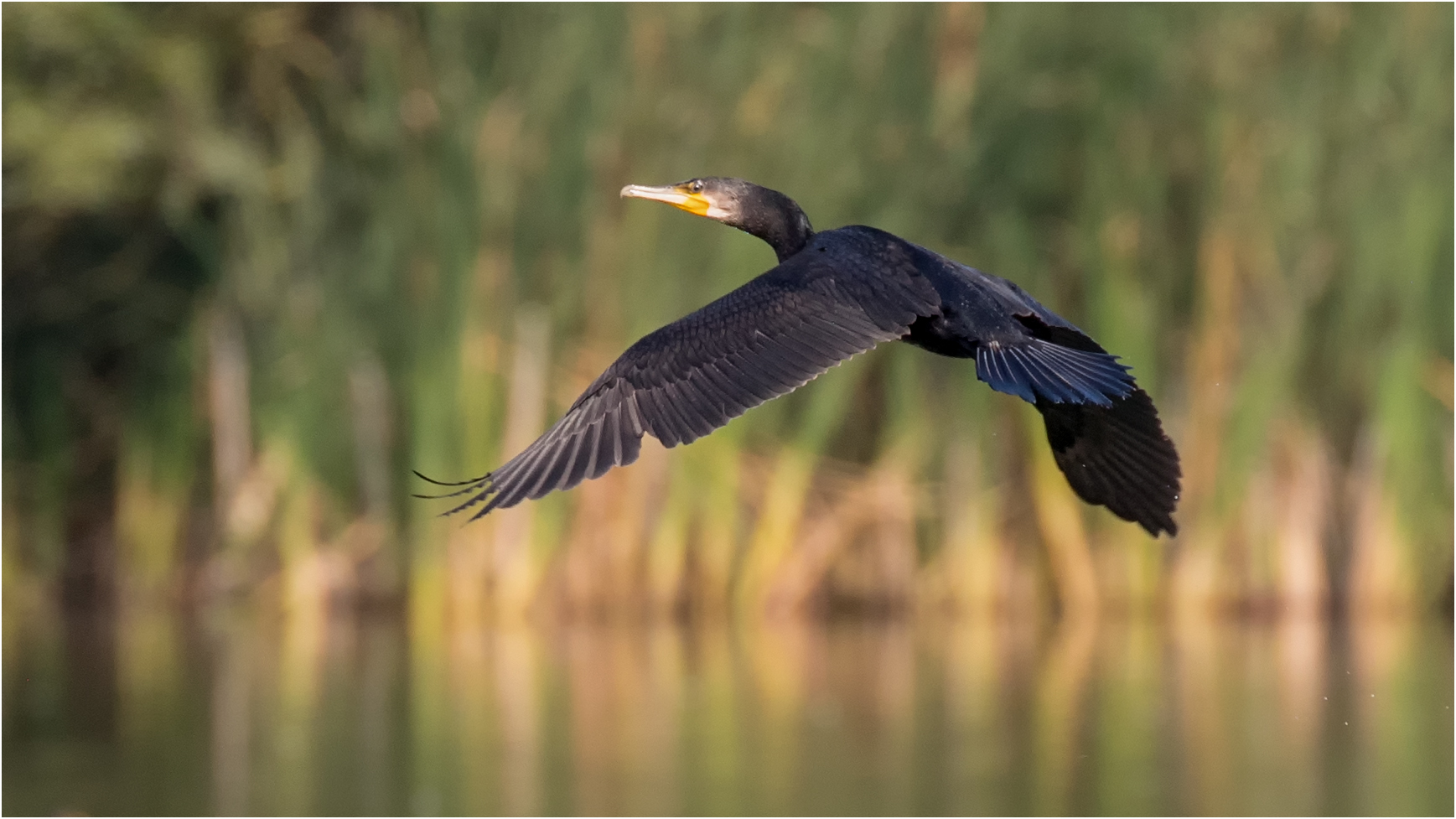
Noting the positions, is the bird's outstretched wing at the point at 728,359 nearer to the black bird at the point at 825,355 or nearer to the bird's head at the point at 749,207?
the black bird at the point at 825,355

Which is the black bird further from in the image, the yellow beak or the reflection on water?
the reflection on water

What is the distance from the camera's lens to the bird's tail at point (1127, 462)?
15.8 ft

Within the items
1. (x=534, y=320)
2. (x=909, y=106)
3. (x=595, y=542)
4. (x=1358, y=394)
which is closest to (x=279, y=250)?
(x=534, y=320)

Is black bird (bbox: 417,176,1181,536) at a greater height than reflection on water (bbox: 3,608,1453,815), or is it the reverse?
black bird (bbox: 417,176,1181,536)

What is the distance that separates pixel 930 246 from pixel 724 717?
7.85 ft

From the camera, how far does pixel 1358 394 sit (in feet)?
32.0

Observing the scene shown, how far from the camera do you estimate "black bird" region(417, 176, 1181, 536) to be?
4.02 meters

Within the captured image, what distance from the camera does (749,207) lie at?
4.83m

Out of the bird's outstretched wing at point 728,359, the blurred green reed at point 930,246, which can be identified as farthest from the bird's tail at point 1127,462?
the blurred green reed at point 930,246

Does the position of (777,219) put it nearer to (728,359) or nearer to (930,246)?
(728,359)

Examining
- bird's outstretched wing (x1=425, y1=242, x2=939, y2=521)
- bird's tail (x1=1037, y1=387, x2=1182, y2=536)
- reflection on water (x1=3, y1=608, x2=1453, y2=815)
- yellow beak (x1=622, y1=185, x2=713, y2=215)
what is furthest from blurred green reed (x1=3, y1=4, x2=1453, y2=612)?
bird's outstretched wing (x1=425, y1=242, x2=939, y2=521)

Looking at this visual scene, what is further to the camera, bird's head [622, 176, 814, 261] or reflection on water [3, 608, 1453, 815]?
reflection on water [3, 608, 1453, 815]

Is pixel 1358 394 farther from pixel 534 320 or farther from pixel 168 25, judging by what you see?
pixel 168 25

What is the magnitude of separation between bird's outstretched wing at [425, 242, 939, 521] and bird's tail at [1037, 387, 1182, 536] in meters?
0.64
